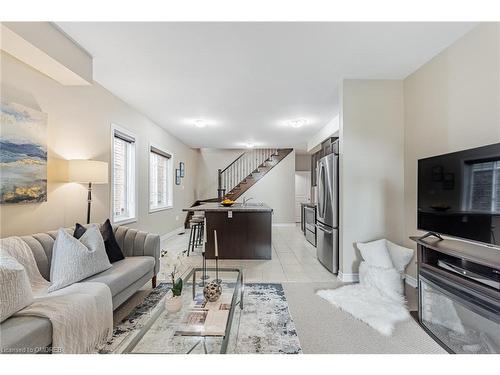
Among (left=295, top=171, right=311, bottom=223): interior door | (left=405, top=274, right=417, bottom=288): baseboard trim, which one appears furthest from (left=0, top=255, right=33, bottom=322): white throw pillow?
(left=295, top=171, right=311, bottom=223): interior door

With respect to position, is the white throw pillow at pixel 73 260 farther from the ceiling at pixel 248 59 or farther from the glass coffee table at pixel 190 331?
the ceiling at pixel 248 59

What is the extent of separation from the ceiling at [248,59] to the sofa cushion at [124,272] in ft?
7.49

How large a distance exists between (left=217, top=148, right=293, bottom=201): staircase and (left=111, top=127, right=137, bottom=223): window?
4361 millimetres

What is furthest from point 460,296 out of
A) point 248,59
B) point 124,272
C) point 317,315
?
point 248,59

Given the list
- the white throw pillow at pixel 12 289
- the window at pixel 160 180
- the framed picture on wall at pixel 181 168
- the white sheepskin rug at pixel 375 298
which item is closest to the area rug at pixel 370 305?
the white sheepskin rug at pixel 375 298

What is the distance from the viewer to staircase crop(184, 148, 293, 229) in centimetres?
891

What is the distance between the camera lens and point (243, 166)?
9.41 meters

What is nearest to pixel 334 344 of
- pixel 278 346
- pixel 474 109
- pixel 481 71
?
pixel 278 346

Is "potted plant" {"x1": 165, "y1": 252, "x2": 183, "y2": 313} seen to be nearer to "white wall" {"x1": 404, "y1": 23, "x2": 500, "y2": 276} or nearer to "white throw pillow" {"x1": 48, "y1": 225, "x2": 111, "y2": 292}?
"white throw pillow" {"x1": 48, "y1": 225, "x2": 111, "y2": 292}

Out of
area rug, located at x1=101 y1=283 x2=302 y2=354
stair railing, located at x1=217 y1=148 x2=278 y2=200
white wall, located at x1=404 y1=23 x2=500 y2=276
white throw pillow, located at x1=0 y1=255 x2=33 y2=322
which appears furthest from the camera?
stair railing, located at x1=217 y1=148 x2=278 y2=200

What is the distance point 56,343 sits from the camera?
1572 mm

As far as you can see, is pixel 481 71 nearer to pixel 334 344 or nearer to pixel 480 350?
pixel 480 350

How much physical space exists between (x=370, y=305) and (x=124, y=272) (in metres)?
2.53

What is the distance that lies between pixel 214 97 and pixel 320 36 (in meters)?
2.06
